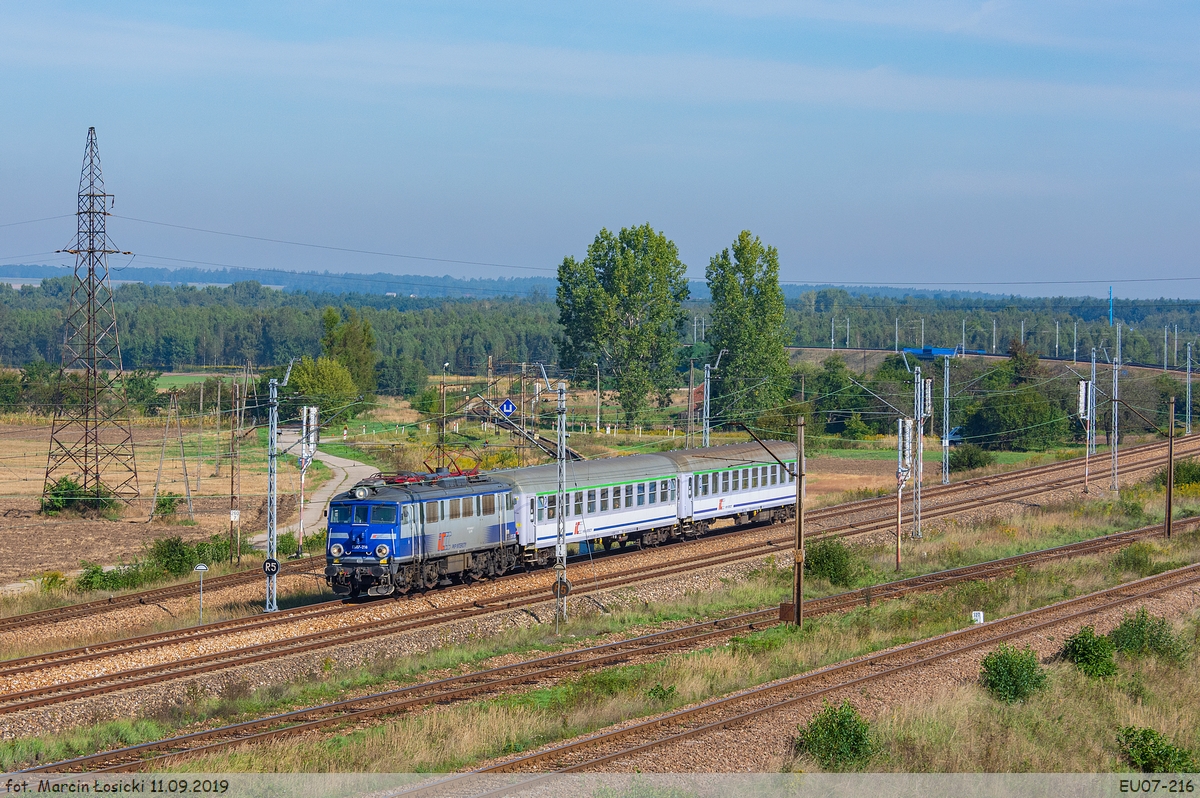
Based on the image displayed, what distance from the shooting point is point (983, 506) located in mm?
52875

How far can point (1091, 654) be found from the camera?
78.5 feet

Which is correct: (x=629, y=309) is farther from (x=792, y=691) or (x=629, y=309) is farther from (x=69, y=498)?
(x=792, y=691)

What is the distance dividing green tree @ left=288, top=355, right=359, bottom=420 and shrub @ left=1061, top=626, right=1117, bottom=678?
285 ft

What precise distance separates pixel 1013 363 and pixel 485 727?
357ft

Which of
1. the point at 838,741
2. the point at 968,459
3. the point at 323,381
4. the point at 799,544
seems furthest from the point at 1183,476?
the point at 323,381

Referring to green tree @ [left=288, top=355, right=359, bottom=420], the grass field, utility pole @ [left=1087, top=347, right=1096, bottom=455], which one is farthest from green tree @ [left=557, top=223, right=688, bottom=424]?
the grass field

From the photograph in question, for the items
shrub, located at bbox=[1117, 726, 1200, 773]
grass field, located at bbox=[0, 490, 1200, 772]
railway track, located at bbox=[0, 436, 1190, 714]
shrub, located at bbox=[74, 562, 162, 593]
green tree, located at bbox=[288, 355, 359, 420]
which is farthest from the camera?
green tree, located at bbox=[288, 355, 359, 420]

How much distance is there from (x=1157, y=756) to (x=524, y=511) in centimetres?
2103

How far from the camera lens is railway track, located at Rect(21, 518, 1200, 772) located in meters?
17.3

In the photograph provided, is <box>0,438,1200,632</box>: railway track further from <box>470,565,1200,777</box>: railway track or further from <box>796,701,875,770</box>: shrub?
<box>796,701,875,770</box>: shrub

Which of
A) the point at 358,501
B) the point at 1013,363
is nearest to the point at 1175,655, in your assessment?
the point at 358,501

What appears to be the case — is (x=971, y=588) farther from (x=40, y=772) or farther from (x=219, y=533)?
(x=219, y=533)

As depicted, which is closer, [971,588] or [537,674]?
[537,674]

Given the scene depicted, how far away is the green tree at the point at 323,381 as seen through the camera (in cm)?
10675
